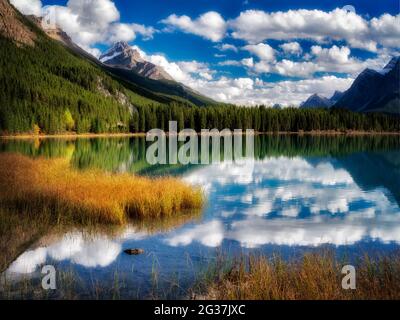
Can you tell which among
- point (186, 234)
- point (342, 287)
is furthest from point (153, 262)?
point (342, 287)

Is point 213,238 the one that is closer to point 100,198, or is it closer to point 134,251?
point 134,251

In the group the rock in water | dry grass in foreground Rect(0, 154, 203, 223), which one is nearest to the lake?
the rock in water

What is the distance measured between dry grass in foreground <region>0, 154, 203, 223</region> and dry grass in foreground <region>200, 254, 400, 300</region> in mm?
8810

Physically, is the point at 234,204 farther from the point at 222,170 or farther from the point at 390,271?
the point at 222,170

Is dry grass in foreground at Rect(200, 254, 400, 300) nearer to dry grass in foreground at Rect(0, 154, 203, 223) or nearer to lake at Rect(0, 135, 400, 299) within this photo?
lake at Rect(0, 135, 400, 299)

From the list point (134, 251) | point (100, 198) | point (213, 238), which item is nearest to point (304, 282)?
point (134, 251)

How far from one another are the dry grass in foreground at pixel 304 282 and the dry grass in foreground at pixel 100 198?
28.9 ft

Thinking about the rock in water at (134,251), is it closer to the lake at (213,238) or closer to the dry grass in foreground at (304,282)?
the lake at (213,238)

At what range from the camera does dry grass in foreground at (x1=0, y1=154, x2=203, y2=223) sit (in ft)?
65.8

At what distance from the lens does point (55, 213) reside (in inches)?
790

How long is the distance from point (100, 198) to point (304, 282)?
13.1m

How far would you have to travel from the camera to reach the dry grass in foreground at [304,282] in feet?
34.1

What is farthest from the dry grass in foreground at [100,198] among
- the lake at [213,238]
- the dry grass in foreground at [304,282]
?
the dry grass in foreground at [304,282]

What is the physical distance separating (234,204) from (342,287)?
15.4 meters
